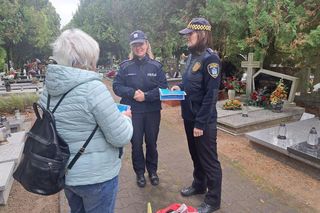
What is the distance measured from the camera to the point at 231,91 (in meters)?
9.50

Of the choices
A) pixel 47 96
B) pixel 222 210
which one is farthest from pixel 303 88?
pixel 47 96

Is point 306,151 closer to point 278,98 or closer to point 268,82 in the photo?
point 278,98

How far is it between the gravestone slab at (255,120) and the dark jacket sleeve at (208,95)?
3.75 m

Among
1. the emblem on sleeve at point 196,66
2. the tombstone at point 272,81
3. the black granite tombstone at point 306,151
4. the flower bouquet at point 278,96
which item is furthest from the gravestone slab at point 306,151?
the tombstone at point 272,81

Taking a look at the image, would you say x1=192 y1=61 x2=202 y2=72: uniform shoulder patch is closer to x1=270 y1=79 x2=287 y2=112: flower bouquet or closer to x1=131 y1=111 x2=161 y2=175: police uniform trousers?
x1=131 y1=111 x2=161 y2=175: police uniform trousers

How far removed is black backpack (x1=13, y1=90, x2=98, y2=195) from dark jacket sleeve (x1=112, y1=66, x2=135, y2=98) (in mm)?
1696

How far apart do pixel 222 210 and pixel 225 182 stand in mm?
795

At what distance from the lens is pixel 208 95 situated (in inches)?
115

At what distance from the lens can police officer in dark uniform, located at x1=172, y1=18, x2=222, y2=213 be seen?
2.93m

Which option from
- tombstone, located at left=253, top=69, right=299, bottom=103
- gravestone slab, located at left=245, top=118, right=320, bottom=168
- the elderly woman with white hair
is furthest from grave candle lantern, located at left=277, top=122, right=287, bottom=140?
the elderly woman with white hair

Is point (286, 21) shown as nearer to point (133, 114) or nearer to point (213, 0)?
point (213, 0)

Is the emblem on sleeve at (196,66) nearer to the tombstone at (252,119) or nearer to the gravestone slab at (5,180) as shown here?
the gravestone slab at (5,180)

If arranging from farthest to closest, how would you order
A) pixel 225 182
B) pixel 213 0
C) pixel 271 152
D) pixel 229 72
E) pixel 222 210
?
pixel 229 72, pixel 213 0, pixel 271 152, pixel 225 182, pixel 222 210

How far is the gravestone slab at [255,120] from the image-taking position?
6.57m
